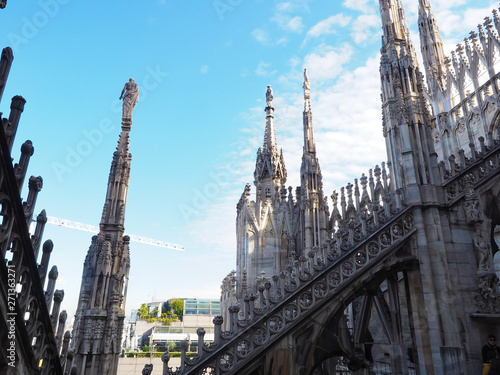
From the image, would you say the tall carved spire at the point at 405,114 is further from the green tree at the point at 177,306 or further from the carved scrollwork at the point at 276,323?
the green tree at the point at 177,306

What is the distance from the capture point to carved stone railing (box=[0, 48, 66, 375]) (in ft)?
14.1

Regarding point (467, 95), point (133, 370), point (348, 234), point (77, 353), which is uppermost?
point (467, 95)

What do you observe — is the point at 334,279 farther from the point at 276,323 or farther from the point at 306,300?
the point at 276,323

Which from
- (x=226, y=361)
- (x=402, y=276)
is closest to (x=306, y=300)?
(x=226, y=361)

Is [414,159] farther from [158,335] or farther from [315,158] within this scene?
[158,335]

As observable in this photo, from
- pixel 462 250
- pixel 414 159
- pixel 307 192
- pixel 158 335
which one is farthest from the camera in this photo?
pixel 158 335

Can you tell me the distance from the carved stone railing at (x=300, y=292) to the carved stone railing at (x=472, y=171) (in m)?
1.51

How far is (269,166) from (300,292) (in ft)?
59.3

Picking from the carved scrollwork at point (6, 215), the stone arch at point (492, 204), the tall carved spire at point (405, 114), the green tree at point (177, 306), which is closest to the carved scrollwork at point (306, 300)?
the tall carved spire at point (405, 114)

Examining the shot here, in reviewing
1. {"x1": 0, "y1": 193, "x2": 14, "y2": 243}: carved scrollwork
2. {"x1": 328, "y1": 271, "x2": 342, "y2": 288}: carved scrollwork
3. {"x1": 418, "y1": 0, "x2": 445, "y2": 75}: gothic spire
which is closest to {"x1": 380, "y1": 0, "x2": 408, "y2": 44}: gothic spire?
{"x1": 328, "y1": 271, "x2": 342, "y2": 288}: carved scrollwork

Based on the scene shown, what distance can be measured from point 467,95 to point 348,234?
19.4m

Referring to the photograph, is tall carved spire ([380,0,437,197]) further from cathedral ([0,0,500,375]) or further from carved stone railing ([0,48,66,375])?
carved stone railing ([0,48,66,375])

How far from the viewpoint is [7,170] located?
4.46m

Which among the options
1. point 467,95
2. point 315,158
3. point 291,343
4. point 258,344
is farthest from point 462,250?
point 467,95
